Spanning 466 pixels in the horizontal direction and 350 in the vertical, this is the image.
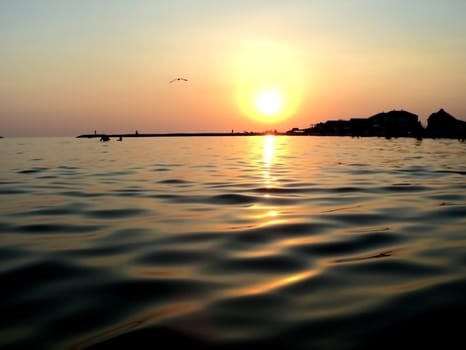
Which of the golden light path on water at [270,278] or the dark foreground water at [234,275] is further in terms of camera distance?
the golden light path on water at [270,278]

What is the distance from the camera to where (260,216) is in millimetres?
9711

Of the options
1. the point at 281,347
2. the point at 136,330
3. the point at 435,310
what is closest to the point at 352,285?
the point at 435,310

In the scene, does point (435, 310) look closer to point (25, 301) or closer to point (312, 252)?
point (312, 252)

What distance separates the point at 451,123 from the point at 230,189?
536ft

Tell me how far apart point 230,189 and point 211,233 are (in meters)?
7.08

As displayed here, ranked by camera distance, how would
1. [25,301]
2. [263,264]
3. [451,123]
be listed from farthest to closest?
[451,123] → [263,264] → [25,301]

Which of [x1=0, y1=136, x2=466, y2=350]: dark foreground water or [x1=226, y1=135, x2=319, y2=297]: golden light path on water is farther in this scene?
[x1=226, y1=135, x2=319, y2=297]: golden light path on water

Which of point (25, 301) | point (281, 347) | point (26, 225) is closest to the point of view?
point (281, 347)

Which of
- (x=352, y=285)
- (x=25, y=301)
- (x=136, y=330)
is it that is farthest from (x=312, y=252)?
(x=25, y=301)

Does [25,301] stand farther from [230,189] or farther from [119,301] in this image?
[230,189]

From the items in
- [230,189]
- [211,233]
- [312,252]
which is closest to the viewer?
[312,252]

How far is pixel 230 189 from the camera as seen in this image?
49.5ft

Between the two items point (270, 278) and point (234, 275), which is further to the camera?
point (234, 275)

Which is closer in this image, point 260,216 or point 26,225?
point 26,225
